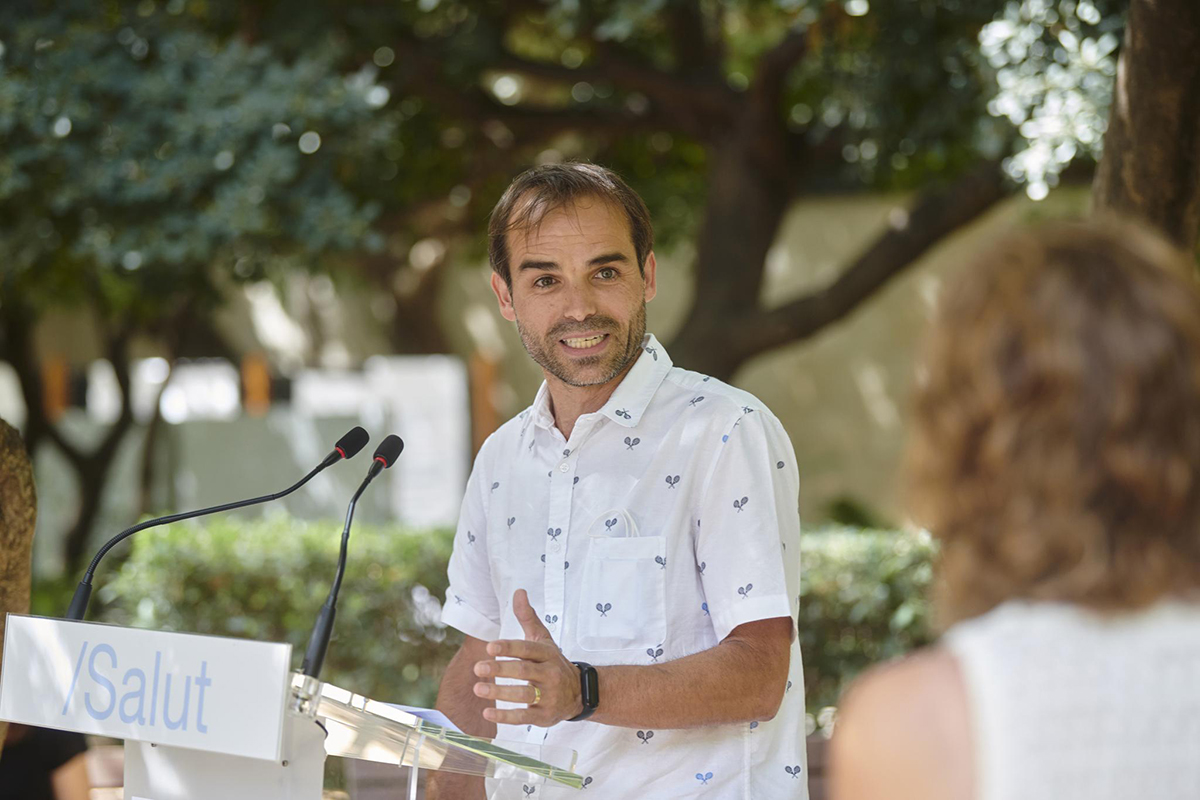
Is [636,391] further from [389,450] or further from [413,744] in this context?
[413,744]

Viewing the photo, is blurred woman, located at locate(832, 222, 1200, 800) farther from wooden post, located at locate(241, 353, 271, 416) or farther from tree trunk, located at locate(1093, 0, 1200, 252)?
wooden post, located at locate(241, 353, 271, 416)

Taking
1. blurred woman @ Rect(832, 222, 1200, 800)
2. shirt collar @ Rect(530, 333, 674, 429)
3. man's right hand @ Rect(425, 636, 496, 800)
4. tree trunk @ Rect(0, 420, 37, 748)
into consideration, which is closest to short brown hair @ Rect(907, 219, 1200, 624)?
blurred woman @ Rect(832, 222, 1200, 800)

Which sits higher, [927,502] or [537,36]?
[537,36]

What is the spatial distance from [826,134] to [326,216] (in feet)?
8.21

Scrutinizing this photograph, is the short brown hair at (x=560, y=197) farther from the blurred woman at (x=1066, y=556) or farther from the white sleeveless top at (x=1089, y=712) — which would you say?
the white sleeveless top at (x=1089, y=712)

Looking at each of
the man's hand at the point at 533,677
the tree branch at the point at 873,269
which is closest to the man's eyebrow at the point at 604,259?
the man's hand at the point at 533,677

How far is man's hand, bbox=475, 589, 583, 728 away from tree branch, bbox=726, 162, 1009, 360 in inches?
168

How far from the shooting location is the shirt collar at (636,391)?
2277 mm

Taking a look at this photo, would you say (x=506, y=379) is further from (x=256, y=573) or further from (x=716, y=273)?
(x=256, y=573)

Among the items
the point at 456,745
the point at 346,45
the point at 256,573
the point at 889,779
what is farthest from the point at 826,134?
the point at 889,779

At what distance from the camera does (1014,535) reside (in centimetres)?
114

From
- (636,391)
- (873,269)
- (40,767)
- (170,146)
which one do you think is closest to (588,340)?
(636,391)

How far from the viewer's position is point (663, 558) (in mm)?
2162

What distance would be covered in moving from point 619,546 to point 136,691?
84 cm
